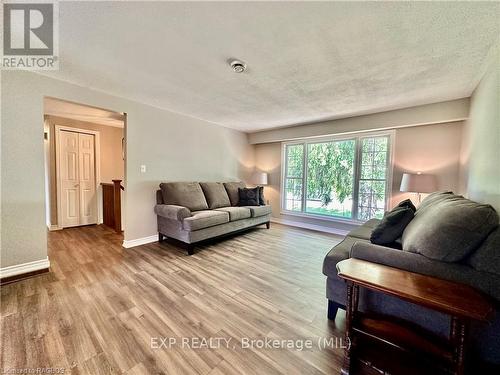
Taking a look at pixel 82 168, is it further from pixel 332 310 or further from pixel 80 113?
pixel 332 310

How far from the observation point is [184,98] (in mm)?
3020

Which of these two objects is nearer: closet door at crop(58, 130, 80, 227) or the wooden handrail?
the wooden handrail

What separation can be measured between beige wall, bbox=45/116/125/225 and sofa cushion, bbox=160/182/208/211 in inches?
66.7

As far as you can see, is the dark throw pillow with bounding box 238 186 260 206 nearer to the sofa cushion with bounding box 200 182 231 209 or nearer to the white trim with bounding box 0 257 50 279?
the sofa cushion with bounding box 200 182 231 209

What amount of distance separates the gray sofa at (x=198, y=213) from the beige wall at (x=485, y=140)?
9.81ft

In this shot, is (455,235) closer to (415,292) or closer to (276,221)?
(415,292)

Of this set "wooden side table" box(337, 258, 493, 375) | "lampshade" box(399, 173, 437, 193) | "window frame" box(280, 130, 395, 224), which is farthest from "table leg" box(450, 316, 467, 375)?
"window frame" box(280, 130, 395, 224)

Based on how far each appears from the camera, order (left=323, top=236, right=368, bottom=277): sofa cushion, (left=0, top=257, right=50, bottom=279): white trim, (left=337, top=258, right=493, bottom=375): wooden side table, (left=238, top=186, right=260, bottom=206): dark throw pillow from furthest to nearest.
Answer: (left=238, top=186, right=260, bottom=206): dark throw pillow → (left=0, top=257, right=50, bottom=279): white trim → (left=323, top=236, right=368, bottom=277): sofa cushion → (left=337, top=258, right=493, bottom=375): wooden side table

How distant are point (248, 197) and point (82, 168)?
3613 mm

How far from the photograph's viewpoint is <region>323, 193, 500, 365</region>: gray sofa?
1069mm

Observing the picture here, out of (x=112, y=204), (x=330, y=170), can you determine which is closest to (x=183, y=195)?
(x=112, y=204)

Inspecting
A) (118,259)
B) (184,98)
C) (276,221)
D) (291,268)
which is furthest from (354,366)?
(276,221)

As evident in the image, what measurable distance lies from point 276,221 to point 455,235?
13.7 ft

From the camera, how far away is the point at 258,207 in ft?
13.7
